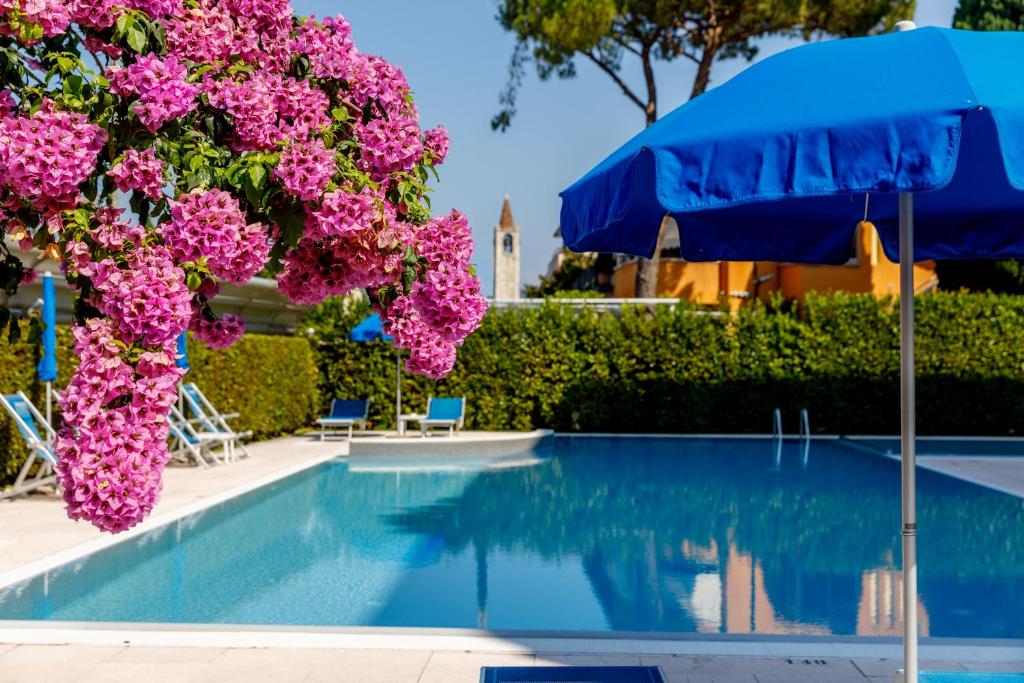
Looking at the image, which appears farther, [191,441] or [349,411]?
[349,411]

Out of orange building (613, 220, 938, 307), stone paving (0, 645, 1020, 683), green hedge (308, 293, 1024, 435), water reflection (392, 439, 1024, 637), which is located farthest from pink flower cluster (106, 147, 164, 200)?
orange building (613, 220, 938, 307)

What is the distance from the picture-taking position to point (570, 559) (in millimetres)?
9070

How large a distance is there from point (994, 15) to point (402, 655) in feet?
86.9

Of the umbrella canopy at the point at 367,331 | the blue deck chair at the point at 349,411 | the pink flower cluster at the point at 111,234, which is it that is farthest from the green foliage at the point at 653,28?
the pink flower cluster at the point at 111,234

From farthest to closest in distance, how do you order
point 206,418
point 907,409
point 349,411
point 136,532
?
point 349,411
point 206,418
point 136,532
point 907,409

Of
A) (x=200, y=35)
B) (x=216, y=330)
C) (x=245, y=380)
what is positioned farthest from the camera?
(x=245, y=380)

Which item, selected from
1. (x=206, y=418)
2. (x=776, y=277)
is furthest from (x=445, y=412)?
(x=776, y=277)

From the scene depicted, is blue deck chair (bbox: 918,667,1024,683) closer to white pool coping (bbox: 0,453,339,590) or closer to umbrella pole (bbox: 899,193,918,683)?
umbrella pole (bbox: 899,193,918,683)

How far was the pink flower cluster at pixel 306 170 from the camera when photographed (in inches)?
113

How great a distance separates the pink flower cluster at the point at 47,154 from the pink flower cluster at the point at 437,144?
1.15 metres

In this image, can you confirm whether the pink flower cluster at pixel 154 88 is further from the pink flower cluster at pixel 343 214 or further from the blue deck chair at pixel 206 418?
the blue deck chair at pixel 206 418

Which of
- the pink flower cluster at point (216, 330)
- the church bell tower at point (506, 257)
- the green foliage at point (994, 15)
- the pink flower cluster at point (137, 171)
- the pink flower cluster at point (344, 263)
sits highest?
the green foliage at point (994, 15)

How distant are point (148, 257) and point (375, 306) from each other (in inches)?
37.9

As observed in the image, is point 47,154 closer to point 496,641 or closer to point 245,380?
point 496,641
